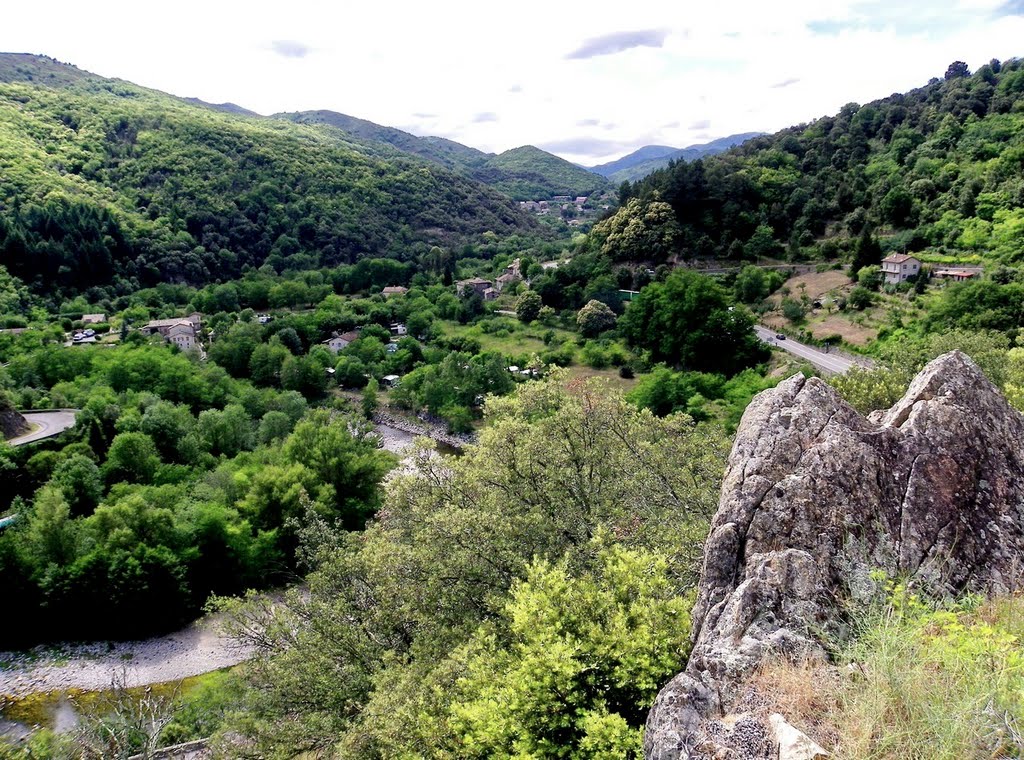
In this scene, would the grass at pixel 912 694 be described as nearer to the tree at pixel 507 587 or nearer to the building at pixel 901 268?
the tree at pixel 507 587

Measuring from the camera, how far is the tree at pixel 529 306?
6700 cm

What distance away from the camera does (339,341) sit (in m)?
65.8

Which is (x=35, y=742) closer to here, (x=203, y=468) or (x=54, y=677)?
(x=54, y=677)

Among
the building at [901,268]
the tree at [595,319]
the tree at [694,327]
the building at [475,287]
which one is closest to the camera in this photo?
the tree at [694,327]

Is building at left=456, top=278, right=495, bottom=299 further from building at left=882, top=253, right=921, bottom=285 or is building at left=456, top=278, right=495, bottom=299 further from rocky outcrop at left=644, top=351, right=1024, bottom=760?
rocky outcrop at left=644, top=351, right=1024, bottom=760

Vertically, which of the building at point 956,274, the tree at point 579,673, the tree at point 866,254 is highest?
the tree at point 866,254

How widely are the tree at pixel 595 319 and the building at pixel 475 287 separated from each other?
2140 centimetres

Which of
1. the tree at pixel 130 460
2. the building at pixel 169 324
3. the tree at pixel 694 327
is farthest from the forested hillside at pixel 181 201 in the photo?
the tree at pixel 694 327

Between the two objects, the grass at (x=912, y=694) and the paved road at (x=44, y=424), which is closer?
the grass at (x=912, y=694)

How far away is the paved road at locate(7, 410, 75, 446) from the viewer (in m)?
35.0

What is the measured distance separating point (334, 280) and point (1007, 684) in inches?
3541

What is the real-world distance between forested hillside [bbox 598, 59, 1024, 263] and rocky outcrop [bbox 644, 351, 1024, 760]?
49.1 meters

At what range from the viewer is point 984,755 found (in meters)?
4.62

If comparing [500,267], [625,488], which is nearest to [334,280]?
[500,267]
